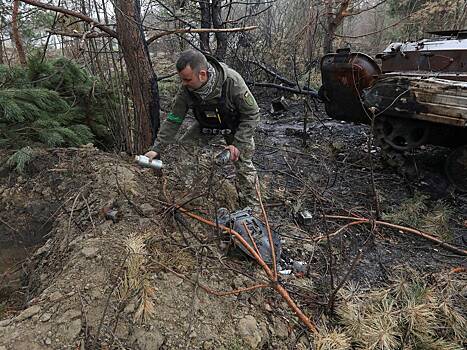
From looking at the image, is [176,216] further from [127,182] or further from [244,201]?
[244,201]

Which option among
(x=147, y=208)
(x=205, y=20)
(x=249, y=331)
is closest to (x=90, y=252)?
(x=147, y=208)

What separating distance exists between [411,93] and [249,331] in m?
3.68

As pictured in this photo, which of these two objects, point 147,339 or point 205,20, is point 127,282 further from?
point 205,20

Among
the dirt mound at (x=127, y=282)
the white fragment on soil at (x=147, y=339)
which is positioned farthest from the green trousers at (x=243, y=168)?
the white fragment on soil at (x=147, y=339)

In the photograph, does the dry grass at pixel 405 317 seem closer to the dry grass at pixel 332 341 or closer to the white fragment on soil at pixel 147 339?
the dry grass at pixel 332 341

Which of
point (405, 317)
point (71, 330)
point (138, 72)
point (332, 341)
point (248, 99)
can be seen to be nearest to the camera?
point (71, 330)

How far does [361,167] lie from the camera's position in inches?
216

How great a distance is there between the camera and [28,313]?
6.61 feet

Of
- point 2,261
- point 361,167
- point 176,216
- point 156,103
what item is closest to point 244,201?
point 176,216

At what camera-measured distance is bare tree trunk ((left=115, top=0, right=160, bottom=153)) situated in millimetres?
3791

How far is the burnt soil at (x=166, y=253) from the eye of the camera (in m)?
2.01

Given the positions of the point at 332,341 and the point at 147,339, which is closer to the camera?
the point at 147,339

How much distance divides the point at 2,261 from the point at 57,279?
116 centimetres

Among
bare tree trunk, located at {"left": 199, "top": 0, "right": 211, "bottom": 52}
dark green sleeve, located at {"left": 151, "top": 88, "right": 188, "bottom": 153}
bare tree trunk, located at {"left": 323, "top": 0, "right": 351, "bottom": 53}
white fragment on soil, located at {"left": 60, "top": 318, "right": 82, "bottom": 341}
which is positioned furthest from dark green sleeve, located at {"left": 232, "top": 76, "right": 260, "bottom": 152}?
bare tree trunk, located at {"left": 323, "top": 0, "right": 351, "bottom": 53}
